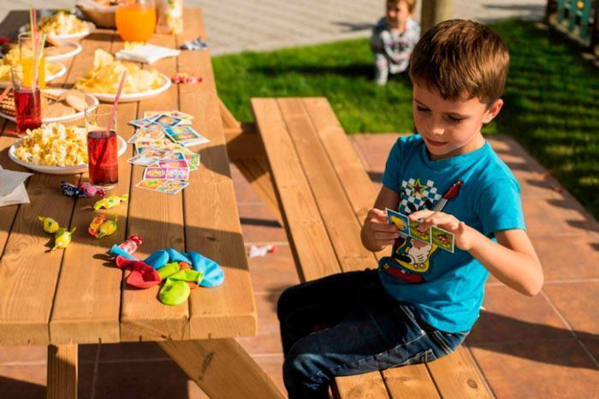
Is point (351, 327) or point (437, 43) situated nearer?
point (437, 43)

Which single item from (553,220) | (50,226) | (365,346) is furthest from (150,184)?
(553,220)

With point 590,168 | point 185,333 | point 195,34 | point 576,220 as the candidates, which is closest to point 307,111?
point 195,34

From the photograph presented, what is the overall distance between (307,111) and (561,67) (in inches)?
150

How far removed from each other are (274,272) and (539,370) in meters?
1.31

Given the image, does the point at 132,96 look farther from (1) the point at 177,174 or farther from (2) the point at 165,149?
(1) the point at 177,174

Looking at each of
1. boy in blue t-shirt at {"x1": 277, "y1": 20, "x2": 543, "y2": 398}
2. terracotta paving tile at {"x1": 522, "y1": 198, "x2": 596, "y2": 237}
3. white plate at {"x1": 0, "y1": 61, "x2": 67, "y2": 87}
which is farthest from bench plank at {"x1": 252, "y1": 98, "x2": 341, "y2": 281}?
terracotta paving tile at {"x1": 522, "y1": 198, "x2": 596, "y2": 237}

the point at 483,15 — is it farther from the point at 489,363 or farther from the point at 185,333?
the point at 185,333

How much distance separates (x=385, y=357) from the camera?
2410 mm

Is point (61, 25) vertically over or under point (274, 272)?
over

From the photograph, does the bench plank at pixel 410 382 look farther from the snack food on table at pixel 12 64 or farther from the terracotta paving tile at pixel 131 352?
the snack food on table at pixel 12 64

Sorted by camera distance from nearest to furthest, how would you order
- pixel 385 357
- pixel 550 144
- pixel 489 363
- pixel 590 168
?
1. pixel 385 357
2. pixel 489 363
3. pixel 590 168
4. pixel 550 144

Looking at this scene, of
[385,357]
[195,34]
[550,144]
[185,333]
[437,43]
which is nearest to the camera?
[185,333]

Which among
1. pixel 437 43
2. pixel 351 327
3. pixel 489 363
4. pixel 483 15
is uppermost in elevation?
pixel 437 43

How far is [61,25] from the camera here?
416 cm
